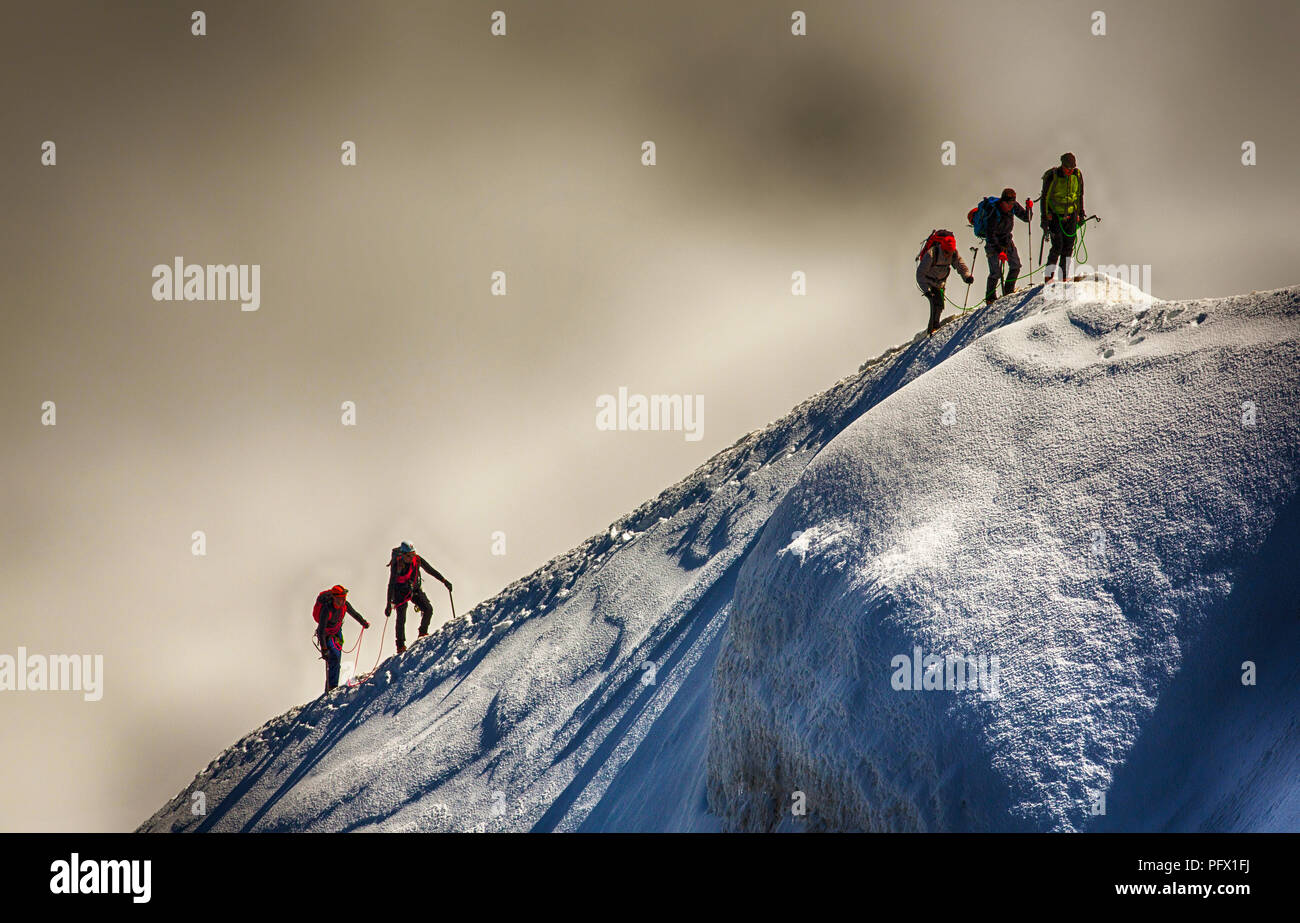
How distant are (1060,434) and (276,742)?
779 inches

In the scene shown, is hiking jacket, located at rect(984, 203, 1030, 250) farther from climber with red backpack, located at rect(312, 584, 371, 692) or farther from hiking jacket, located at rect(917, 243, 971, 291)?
climber with red backpack, located at rect(312, 584, 371, 692)

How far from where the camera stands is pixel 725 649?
14156 millimetres

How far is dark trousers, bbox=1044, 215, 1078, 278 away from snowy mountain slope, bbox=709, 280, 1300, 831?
196 inches

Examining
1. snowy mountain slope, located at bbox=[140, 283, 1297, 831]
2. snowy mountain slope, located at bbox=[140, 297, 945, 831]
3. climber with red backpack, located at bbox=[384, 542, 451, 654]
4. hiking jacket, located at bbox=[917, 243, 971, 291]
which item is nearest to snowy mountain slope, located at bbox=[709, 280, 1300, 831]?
snowy mountain slope, located at bbox=[140, 283, 1297, 831]

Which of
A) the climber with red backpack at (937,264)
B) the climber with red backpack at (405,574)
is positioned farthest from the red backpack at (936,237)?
the climber with red backpack at (405,574)

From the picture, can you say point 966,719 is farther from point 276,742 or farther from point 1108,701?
point 276,742

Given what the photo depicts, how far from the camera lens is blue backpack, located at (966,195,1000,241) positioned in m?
18.9

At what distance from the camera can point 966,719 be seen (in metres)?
9.67

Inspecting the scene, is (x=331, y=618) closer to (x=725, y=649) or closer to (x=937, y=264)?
Answer: (x=725, y=649)

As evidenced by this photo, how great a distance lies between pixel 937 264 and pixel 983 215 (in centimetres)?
114

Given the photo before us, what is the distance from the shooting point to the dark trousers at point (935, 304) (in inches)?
795

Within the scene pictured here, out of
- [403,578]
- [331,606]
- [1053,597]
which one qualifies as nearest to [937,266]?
[1053,597]

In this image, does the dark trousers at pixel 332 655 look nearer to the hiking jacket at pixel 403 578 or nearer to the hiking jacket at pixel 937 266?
the hiking jacket at pixel 403 578
